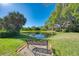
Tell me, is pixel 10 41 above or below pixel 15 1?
below

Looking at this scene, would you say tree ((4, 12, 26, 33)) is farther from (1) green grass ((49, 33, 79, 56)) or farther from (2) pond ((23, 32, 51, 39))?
(1) green grass ((49, 33, 79, 56))

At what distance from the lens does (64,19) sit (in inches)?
79.6

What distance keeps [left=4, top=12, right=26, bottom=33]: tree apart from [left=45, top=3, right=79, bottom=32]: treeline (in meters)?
0.25

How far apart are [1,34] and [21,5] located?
335mm

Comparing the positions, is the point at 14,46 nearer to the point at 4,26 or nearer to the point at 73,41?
the point at 4,26

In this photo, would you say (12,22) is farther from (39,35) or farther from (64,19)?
(64,19)

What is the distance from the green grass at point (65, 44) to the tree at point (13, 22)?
32 centimetres

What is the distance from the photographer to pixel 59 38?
2004 mm

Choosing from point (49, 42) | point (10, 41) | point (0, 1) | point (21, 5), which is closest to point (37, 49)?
point (49, 42)

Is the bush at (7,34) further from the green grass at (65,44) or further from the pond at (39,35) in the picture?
the green grass at (65,44)

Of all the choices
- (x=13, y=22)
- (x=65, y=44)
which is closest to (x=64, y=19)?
(x=65, y=44)

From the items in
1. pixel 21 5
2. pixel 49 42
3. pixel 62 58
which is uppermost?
pixel 21 5

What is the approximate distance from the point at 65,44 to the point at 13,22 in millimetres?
538

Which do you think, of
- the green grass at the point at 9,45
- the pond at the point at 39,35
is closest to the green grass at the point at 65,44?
the pond at the point at 39,35
